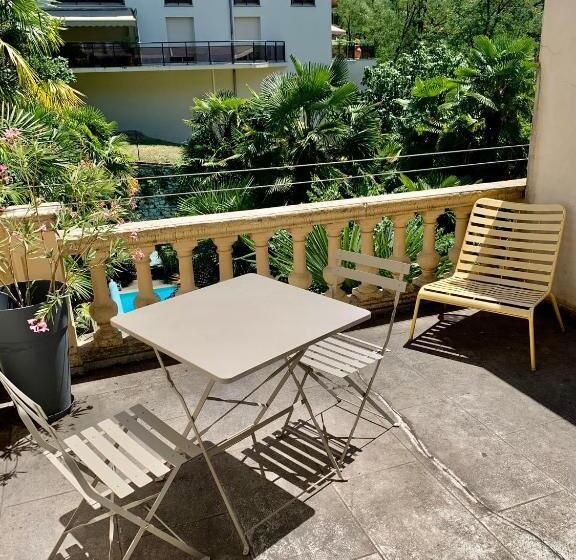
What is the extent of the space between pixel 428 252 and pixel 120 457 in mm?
3165

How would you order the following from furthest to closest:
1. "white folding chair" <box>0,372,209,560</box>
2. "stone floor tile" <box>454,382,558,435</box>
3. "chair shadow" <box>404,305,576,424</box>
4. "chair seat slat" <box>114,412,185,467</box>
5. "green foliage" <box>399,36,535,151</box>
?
1. "green foliage" <box>399,36,535,151</box>
2. "chair shadow" <box>404,305,576,424</box>
3. "stone floor tile" <box>454,382,558,435</box>
4. "chair seat slat" <box>114,412,185,467</box>
5. "white folding chair" <box>0,372,209,560</box>

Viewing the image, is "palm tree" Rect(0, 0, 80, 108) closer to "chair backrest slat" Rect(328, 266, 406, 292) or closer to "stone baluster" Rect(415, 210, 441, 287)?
"stone baluster" Rect(415, 210, 441, 287)

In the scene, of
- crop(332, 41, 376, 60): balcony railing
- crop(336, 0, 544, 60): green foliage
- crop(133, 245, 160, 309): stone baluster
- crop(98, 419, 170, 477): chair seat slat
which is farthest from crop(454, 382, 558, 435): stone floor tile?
crop(332, 41, 376, 60): balcony railing

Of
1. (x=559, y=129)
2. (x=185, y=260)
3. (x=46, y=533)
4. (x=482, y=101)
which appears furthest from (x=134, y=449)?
(x=482, y=101)

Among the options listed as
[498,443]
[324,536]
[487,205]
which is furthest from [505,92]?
[324,536]

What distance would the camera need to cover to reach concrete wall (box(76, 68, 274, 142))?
27172mm

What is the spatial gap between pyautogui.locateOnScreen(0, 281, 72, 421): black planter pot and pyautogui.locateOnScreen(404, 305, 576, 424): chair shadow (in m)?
2.34

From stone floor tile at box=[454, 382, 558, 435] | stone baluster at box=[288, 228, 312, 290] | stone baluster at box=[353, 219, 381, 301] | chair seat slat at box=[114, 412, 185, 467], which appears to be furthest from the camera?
stone baluster at box=[353, 219, 381, 301]

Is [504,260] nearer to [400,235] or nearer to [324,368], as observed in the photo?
[400,235]

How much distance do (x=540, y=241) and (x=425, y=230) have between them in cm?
87

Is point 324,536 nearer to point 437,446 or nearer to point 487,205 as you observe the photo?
point 437,446

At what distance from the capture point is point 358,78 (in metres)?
29.8

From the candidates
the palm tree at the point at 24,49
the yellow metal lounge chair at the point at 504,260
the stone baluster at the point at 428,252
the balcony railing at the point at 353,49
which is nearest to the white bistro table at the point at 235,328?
the yellow metal lounge chair at the point at 504,260

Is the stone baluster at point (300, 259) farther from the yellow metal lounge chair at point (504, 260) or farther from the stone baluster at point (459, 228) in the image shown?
the stone baluster at point (459, 228)
